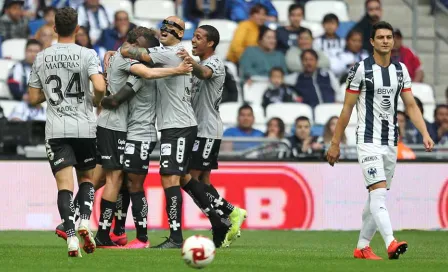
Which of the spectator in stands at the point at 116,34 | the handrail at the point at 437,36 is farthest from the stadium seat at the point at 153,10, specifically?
the handrail at the point at 437,36

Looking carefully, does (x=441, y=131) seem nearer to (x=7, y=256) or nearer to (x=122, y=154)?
(x=122, y=154)

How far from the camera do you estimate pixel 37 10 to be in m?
20.2

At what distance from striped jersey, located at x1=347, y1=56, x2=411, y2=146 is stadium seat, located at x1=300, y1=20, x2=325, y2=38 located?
10.0m

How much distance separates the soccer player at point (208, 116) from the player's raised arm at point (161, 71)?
75 cm

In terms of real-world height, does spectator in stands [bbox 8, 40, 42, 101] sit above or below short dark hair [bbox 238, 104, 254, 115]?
above

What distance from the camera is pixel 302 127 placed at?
1722cm

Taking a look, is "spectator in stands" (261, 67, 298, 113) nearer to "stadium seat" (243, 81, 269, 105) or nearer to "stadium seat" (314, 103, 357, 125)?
"stadium seat" (243, 81, 269, 105)

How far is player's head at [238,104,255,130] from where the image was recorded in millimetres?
17469

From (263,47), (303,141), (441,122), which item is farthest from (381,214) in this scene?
(263,47)

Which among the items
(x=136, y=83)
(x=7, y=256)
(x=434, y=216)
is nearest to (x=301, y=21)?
(x=434, y=216)

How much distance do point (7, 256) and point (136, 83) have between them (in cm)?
242

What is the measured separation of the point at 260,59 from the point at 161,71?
25.9 feet

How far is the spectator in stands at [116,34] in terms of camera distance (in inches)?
752

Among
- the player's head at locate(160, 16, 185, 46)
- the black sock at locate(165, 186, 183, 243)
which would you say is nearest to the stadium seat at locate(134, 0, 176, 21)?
the player's head at locate(160, 16, 185, 46)
